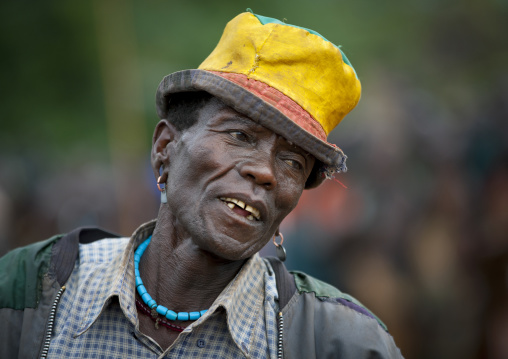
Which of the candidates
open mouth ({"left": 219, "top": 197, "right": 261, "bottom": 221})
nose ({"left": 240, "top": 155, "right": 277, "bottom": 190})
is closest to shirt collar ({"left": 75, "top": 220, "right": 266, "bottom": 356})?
open mouth ({"left": 219, "top": 197, "right": 261, "bottom": 221})

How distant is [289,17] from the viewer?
43.7 ft

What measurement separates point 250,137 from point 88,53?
43.4 ft

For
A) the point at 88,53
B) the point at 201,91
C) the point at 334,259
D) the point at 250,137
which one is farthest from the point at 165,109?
the point at 88,53

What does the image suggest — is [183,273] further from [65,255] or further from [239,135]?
[239,135]

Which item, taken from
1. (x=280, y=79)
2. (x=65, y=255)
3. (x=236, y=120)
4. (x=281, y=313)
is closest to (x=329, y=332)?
(x=281, y=313)

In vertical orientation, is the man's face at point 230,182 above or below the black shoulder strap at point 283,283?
above

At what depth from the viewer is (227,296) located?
259 centimetres

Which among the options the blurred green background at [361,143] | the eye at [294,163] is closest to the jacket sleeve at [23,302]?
the eye at [294,163]

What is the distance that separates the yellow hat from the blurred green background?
3354 millimetres

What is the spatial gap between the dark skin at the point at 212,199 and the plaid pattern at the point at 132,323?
0.36ft

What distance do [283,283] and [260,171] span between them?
55 centimetres

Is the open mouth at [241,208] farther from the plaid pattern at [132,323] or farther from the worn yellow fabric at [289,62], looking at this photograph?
the worn yellow fabric at [289,62]

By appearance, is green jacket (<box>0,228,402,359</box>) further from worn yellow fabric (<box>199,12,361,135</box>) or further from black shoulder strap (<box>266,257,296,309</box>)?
worn yellow fabric (<box>199,12,361,135</box>)

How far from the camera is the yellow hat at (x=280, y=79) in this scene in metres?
2.51
